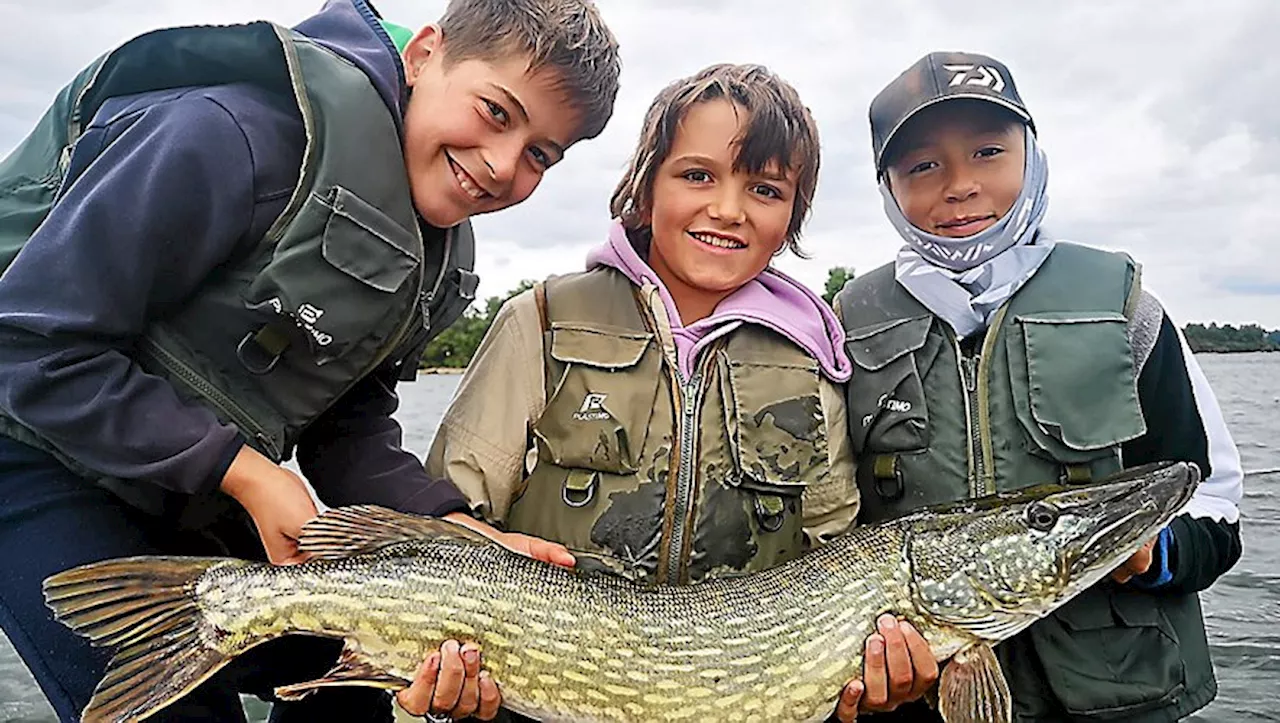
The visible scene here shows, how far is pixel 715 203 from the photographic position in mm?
2922

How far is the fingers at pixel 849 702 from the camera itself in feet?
8.15

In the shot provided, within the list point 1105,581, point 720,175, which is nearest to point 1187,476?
point 1105,581

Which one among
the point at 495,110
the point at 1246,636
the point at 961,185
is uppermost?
the point at 495,110

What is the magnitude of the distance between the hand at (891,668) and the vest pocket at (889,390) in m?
0.64

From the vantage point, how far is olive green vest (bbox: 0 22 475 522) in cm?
233

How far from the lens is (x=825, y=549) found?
8.60ft

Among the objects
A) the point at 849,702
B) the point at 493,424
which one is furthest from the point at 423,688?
the point at 849,702

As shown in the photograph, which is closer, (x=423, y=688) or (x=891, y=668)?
(x=423, y=688)

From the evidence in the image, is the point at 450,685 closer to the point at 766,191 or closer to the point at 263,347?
the point at 263,347

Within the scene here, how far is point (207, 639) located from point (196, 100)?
1.15 meters

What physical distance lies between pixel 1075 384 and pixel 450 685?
188 centimetres

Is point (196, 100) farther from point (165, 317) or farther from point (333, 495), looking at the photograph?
point (333, 495)

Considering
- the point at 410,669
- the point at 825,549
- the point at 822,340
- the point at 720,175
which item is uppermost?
the point at 720,175

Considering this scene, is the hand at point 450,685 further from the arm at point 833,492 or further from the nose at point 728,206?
the nose at point 728,206
